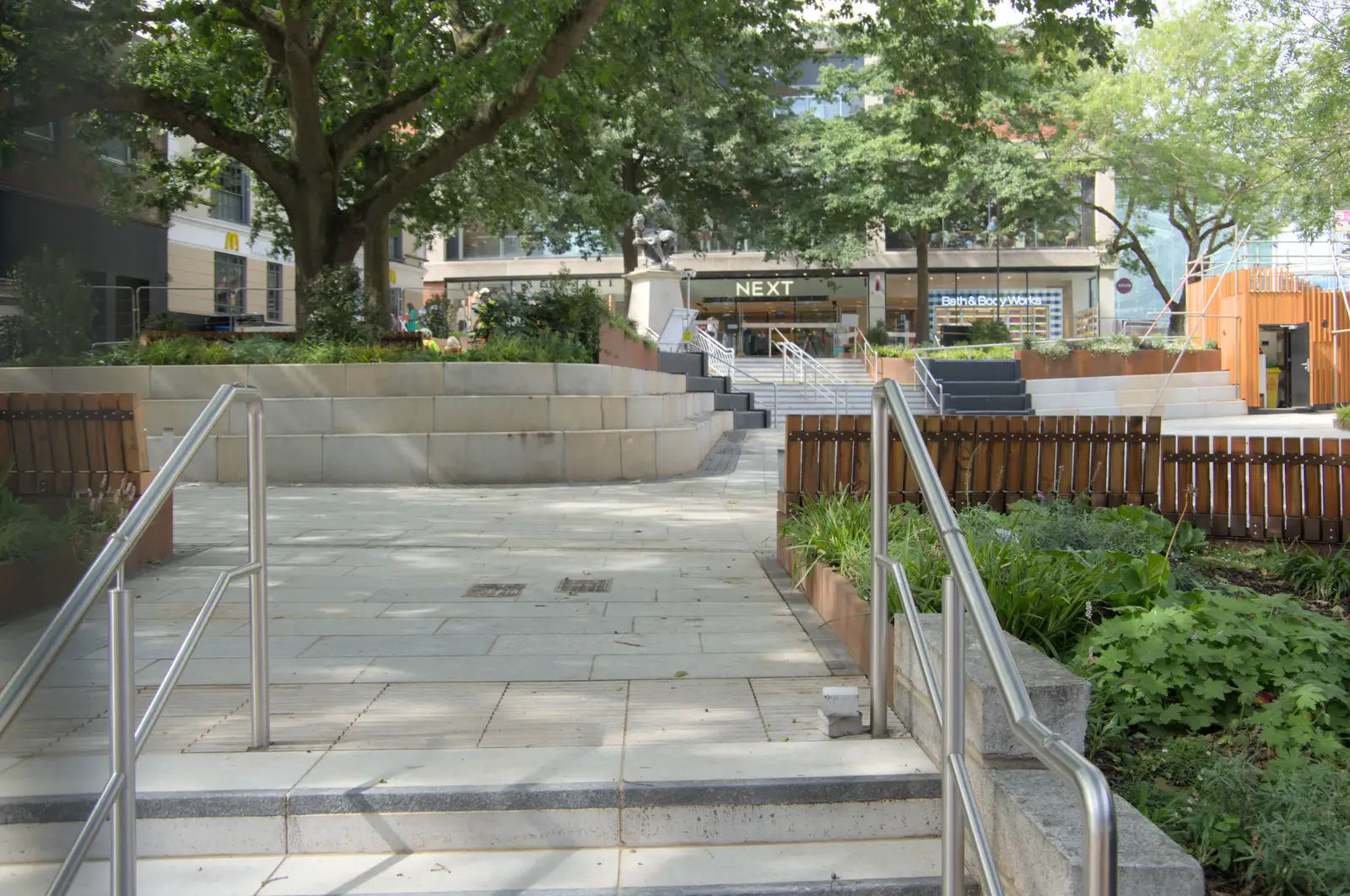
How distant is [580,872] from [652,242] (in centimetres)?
2572

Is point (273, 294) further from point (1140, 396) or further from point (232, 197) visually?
point (1140, 396)

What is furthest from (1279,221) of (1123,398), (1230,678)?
(1230,678)

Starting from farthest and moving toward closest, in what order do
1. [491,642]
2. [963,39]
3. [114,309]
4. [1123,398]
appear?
1. [1123,398]
2. [963,39]
3. [491,642]
4. [114,309]

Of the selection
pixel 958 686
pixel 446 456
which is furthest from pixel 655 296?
pixel 958 686

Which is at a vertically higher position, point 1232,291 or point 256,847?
point 1232,291

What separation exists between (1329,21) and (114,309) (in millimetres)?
18568

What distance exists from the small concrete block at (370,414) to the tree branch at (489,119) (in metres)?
4.25

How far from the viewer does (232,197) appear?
96.3ft

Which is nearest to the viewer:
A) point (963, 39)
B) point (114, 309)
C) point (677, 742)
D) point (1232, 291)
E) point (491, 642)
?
point (114, 309)

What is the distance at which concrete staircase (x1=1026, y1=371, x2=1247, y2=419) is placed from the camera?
84.7 feet

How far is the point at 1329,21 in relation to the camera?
52.5ft

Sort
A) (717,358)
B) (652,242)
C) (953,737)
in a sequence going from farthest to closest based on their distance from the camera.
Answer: (717,358)
(652,242)
(953,737)

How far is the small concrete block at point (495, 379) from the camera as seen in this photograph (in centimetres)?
1354

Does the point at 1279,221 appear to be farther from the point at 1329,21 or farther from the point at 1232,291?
the point at 1329,21
